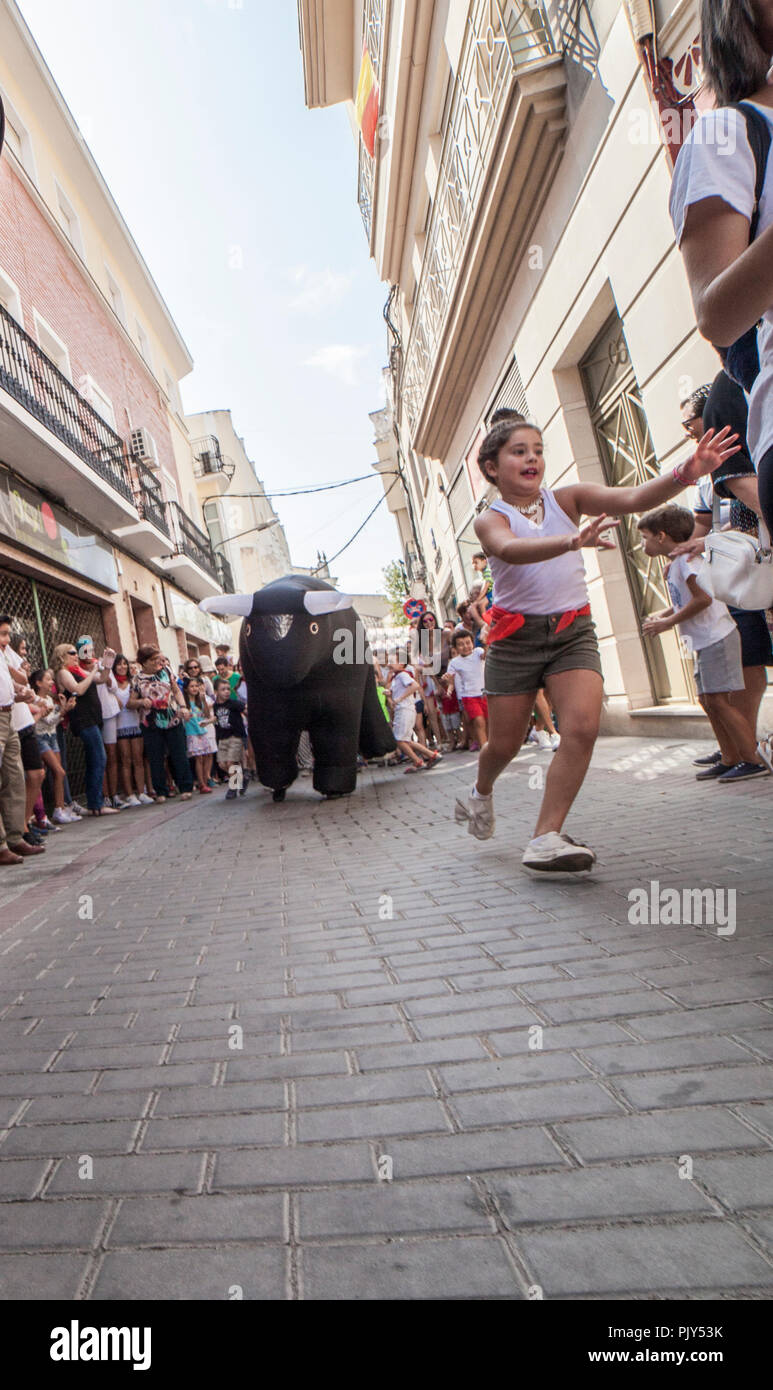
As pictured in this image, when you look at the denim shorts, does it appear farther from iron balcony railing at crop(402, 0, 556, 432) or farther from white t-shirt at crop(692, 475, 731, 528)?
iron balcony railing at crop(402, 0, 556, 432)

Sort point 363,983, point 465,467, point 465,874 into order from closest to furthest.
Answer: point 363,983 → point 465,874 → point 465,467

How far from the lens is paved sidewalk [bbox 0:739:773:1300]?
149cm

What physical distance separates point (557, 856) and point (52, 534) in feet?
40.3

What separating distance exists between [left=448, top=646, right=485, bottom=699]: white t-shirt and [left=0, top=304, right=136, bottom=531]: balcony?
6.56 meters

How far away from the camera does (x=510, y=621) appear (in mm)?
4055

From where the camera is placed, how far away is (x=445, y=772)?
1004 cm

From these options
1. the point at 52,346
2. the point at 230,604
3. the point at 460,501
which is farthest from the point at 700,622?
the point at 52,346

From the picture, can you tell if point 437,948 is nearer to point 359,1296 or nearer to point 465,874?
point 465,874

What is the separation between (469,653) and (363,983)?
27.1 feet

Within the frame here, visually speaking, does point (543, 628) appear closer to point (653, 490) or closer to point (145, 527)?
point (653, 490)

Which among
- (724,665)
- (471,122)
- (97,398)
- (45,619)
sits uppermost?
(97,398)
